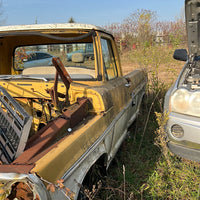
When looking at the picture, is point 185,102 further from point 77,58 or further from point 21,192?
point 21,192

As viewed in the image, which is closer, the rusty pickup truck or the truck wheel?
the rusty pickup truck

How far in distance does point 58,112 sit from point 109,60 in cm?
115

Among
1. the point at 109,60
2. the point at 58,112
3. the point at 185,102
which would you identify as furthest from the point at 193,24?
the point at 58,112

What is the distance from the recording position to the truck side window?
9.86 ft

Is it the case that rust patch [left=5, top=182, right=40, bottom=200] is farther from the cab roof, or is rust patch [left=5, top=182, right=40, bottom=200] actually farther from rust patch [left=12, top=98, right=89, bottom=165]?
the cab roof

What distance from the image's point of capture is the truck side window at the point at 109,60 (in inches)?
118

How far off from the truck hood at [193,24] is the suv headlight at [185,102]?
1.63 m

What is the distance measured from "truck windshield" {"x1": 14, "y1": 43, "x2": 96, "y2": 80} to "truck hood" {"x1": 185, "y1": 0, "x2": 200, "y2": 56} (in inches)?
64.4

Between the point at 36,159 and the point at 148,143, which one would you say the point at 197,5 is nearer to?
the point at 148,143

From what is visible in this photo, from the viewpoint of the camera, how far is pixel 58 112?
2535 millimetres

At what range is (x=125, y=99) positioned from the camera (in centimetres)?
333

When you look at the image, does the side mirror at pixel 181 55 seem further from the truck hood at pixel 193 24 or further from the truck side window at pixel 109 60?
the truck side window at pixel 109 60

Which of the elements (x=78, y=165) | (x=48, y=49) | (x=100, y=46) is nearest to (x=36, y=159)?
(x=78, y=165)

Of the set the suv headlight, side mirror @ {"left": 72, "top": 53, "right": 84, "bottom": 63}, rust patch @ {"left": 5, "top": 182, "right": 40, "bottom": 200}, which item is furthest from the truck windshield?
rust patch @ {"left": 5, "top": 182, "right": 40, "bottom": 200}
